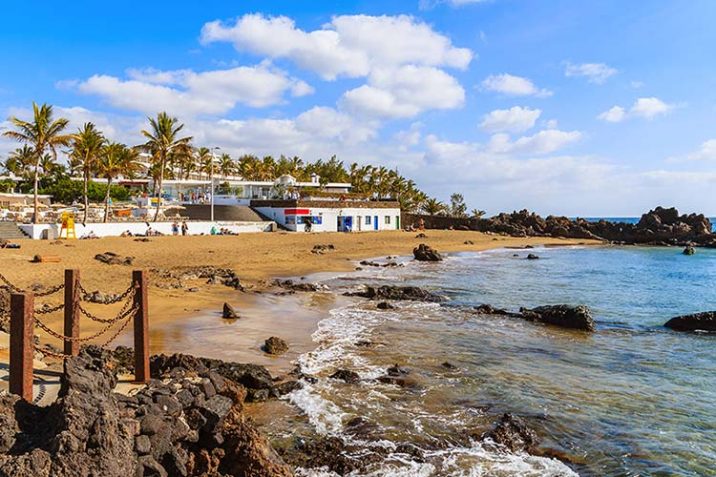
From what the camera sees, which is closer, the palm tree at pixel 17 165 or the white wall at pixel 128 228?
the white wall at pixel 128 228

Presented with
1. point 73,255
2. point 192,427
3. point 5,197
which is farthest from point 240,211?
point 192,427

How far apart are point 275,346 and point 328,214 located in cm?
5173

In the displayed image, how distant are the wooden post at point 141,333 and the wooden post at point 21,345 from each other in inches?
91.1

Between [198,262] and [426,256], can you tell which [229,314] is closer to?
[198,262]

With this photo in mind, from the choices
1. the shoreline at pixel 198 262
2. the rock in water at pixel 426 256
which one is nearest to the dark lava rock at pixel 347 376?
the shoreline at pixel 198 262

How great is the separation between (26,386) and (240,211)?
57.9m

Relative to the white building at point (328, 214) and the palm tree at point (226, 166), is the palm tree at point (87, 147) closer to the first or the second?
the white building at point (328, 214)

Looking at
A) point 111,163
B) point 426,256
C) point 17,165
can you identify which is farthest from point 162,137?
point 17,165

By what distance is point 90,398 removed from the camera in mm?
5781

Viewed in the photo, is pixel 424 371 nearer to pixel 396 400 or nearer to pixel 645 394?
pixel 396 400

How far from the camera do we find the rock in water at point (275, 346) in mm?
12875

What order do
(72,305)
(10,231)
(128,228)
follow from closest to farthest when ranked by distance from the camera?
(72,305) → (10,231) → (128,228)

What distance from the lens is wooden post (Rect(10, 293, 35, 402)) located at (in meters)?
6.84

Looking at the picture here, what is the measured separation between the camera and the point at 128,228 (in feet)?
137
